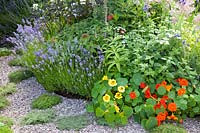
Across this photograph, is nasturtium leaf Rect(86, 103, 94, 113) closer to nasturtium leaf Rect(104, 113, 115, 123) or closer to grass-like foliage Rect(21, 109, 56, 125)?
nasturtium leaf Rect(104, 113, 115, 123)

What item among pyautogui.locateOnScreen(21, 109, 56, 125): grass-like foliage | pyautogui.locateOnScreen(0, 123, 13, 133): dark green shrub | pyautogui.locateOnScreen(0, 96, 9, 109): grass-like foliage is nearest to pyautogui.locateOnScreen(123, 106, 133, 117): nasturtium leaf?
pyautogui.locateOnScreen(21, 109, 56, 125): grass-like foliage

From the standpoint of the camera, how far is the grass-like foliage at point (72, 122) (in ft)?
11.4

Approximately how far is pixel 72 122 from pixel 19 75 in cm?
149

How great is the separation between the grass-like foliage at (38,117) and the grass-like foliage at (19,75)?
0.98 metres

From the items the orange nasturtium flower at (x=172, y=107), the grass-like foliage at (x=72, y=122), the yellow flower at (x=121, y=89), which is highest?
the yellow flower at (x=121, y=89)

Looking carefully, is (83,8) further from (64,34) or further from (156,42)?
(156,42)

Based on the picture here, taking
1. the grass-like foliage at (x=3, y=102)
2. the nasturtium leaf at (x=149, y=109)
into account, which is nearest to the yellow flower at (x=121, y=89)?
the nasturtium leaf at (x=149, y=109)

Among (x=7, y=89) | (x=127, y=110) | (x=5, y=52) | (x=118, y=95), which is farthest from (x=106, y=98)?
(x=5, y=52)

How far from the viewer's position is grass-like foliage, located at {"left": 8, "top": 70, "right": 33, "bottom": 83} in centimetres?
471

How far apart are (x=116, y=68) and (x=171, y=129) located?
2.70ft

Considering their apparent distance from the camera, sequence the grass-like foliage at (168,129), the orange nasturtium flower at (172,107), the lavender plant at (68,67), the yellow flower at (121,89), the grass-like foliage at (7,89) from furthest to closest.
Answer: the grass-like foliage at (7,89) < the lavender plant at (68,67) < the yellow flower at (121,89) < the orange nasturtium flower at (172,107) < the grass-like foliage at (168,129)

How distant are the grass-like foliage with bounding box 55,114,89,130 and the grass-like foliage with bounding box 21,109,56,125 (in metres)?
0.12

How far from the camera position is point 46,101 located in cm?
400

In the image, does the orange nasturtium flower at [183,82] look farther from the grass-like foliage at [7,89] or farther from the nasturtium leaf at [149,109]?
the grass-like foliage at [7,89]
